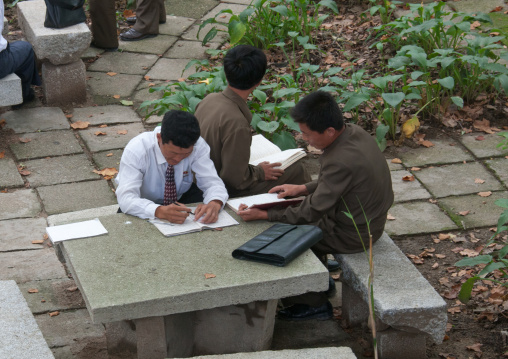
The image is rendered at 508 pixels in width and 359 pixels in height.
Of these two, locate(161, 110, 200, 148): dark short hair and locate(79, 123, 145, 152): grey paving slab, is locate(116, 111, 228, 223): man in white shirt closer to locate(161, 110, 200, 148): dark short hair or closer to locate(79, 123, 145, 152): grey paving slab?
locate(161, 110, 200, 148): dark short hair

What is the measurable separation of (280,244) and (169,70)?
4370 millimetres

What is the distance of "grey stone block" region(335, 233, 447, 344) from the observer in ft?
12.2

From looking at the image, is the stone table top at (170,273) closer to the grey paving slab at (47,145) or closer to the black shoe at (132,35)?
the grey paving slab at (47,145)

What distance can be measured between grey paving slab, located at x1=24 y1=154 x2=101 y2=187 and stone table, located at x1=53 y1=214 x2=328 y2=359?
74.3 inches

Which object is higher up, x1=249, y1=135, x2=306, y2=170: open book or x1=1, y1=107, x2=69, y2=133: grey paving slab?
x1=249, y1=135, x2=306, y2=170: open book

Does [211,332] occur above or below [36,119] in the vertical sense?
above

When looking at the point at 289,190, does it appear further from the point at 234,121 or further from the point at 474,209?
the point at 474,209

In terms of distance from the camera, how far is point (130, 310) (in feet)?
11.0

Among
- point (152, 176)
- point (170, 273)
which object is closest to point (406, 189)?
point (152, 176)

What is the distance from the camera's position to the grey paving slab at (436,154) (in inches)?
241

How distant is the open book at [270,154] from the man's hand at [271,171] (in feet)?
0.16

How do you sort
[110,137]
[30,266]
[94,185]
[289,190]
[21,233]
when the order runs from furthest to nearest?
[110,137] → [94,185] → [21,233] → [30,266] → [289,190]

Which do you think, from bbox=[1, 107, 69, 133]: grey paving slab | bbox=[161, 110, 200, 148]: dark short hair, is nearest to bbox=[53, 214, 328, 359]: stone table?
bbox=[161, 110, 200, 148]: dark short hair

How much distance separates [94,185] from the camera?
5836mm
